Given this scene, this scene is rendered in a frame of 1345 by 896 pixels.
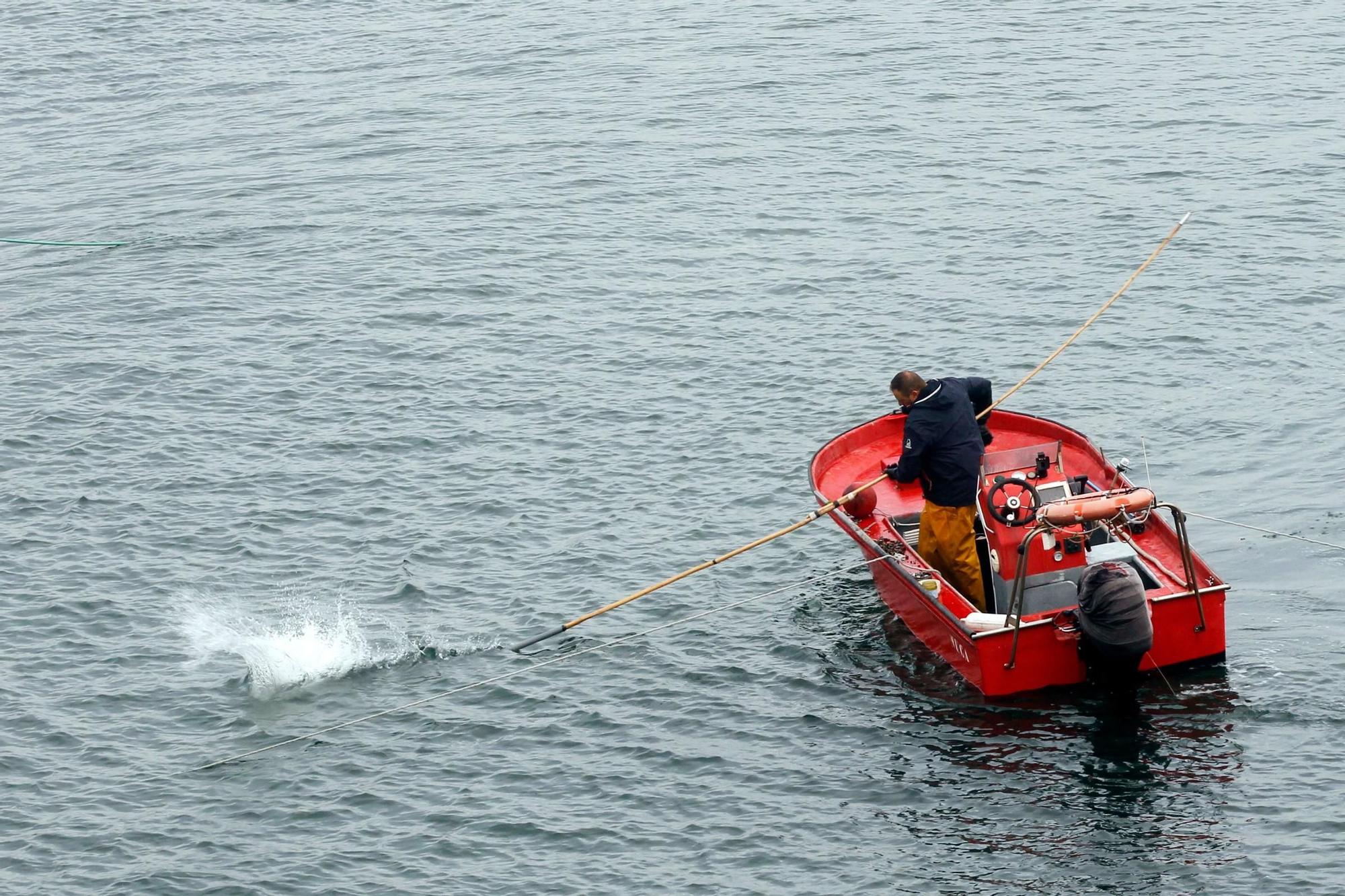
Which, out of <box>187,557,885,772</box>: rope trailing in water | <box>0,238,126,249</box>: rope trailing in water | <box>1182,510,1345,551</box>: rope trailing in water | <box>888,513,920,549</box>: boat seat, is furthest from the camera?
<box>0,238,126,249</box>: rope trailing in water

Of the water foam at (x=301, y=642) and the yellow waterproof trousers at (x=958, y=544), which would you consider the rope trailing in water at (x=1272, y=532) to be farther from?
the water foam at (x=301, y=642)

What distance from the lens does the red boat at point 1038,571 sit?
14.2 m

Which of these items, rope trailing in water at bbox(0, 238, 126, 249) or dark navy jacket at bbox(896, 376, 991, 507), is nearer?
dark navy jacket at bbox(896, 376, 991, 507)

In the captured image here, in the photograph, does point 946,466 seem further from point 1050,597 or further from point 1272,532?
point 1272,532

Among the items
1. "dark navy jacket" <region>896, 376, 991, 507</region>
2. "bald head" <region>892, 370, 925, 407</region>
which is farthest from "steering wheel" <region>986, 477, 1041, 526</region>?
"bald head" <region>892, 370, 925, 407</region>

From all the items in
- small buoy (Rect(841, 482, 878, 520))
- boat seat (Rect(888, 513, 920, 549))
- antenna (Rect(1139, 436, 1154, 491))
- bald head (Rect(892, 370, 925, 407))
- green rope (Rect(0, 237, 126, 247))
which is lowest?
green rope (Rect(0, 237, 126, 247))

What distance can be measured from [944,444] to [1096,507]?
5.43 feet

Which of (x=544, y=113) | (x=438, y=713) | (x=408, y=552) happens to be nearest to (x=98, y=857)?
(x=438, y=713)

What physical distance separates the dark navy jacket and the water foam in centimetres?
467

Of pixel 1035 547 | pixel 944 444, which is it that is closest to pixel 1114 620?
pixel 1035 547

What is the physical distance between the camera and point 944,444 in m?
15.1

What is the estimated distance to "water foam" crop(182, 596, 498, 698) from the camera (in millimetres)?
16047

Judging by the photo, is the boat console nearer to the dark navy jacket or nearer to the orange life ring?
the orange life ring

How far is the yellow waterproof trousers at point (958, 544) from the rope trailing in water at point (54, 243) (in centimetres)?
1809
